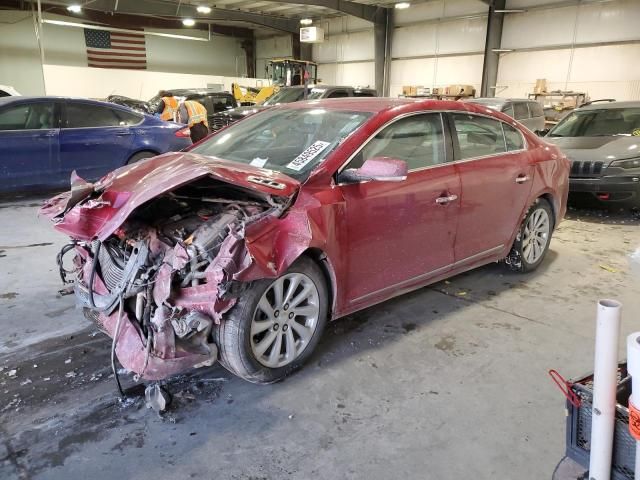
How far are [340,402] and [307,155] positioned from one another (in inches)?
54.9

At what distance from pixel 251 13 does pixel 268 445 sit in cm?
2235

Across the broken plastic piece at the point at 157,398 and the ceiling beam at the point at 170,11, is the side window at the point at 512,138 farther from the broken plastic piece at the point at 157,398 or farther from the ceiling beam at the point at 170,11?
the ceiling beam at the point at 170,11

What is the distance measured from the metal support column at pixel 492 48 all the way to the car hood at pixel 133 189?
16.1 m

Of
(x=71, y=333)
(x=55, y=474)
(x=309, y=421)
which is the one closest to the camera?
(x=55, y=474)

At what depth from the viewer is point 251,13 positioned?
71.1 ft

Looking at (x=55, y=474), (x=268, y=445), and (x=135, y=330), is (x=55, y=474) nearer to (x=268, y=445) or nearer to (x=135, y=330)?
(x=135, y=330)

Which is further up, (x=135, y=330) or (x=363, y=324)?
(x=135, y=330)

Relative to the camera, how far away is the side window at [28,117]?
6.22 m

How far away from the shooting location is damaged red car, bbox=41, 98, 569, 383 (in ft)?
7.86

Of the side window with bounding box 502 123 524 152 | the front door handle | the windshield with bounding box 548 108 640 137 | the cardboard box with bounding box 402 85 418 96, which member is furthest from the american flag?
the front door handle

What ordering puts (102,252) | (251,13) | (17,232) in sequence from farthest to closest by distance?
(251,13) < (17,232) < (102,252)

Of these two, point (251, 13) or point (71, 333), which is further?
point (251, 13)

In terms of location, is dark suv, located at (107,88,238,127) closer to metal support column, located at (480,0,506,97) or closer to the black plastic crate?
metal support column, located at (480,0,506,97)

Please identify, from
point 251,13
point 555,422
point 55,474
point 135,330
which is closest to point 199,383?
point 135,330
